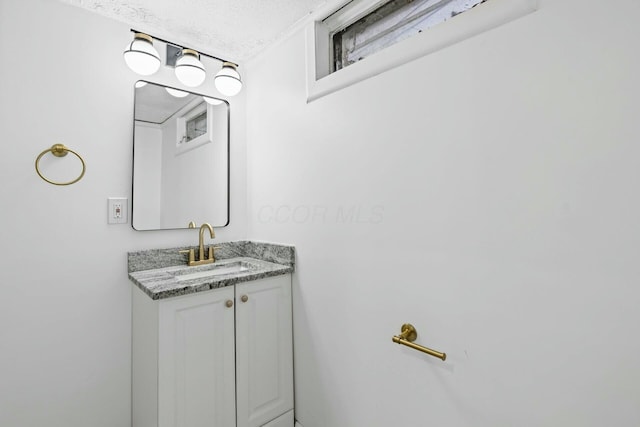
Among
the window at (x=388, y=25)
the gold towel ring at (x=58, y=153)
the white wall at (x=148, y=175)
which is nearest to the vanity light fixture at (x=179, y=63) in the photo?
the white wall at (x=148, y=175)

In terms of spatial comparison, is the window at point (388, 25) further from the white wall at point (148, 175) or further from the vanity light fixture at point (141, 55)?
the white wall at point (148, 175)

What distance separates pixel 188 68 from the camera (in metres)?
1.61

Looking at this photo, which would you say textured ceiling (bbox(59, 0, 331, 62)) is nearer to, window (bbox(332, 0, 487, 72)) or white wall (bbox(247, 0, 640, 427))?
window (bbox(332, 0, 487, 72))

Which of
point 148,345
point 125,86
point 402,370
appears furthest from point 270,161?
point 402,370

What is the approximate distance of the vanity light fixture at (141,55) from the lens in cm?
146

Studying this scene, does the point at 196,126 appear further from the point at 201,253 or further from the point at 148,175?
the point at 201,253

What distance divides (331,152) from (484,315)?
3.05 ft

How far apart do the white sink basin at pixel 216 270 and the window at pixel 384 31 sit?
1.06 meters

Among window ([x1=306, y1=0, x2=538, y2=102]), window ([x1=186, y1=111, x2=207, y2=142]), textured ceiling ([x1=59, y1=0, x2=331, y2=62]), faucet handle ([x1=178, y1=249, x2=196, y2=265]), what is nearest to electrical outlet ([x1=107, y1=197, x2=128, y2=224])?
faucet handle ([x1=178, y1=249, x2=196, y2=265])

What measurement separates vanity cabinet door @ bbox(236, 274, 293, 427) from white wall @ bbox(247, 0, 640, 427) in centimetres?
16

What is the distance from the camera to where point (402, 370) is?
3.89 ft

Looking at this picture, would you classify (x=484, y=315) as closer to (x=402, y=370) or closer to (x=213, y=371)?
(x=402, y=370)

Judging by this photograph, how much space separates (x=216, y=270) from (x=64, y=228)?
2.44 feet

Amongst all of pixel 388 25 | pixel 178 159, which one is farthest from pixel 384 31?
pixel 178 159
